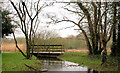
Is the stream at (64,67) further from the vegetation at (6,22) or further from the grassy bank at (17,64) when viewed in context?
the vegetation at (6,22)

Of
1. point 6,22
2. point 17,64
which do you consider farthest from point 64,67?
point 6,22

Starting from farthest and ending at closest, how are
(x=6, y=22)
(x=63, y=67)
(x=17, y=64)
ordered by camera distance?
(x=6, y=22), (x=63, y=67), (x=17, y=64)

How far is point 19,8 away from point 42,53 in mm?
9774

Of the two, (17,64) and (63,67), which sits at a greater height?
(17,64)

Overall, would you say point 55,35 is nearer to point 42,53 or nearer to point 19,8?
point 42,53

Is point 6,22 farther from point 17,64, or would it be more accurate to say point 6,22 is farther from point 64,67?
point 64,67

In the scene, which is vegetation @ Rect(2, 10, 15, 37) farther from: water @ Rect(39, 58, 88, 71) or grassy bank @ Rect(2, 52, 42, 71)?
water @ Rect(39, 58, 88, 71)

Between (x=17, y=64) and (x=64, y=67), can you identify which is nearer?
(x=17, y=64)

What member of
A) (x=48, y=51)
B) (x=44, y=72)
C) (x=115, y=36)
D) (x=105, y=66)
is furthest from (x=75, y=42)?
(x=44, y=72)

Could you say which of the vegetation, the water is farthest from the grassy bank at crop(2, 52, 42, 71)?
the vegetation

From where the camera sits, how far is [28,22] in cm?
1371

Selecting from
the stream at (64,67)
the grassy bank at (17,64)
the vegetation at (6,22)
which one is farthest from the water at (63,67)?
the vegetation at (6,22)

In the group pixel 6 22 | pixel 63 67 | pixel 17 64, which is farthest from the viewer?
pixel 6 22

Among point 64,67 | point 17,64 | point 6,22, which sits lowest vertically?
point 64,67
